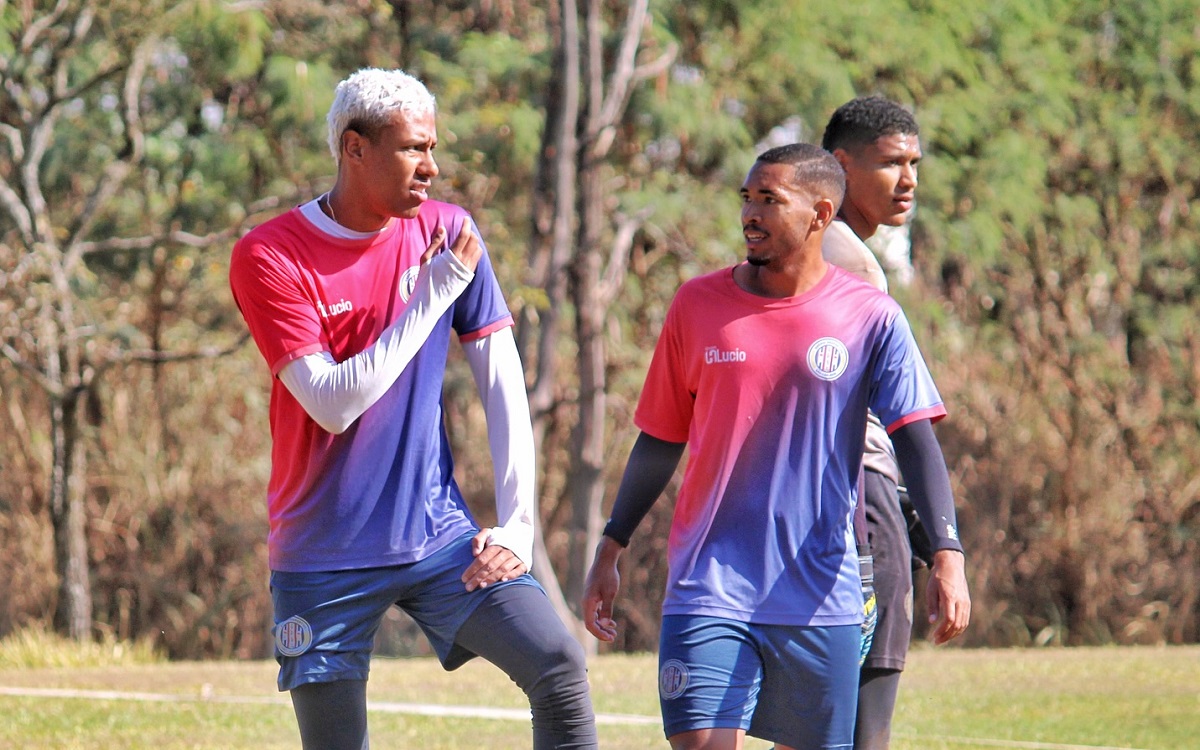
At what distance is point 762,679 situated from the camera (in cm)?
380

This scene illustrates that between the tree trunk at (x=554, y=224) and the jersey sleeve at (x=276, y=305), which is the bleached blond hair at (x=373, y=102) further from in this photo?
the tree trunk at (x=554, y=224)

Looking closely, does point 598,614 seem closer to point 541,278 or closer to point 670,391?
point 670,391

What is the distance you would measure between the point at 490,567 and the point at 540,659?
24cm

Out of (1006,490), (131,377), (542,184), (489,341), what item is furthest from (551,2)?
(489,341)

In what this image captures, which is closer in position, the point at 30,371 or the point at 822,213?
the point at 822,213

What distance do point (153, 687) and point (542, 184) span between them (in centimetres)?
623

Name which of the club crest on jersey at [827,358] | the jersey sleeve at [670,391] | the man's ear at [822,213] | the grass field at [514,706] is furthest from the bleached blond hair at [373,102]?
the grass field at [514,706]

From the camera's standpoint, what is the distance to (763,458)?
3.76 metres

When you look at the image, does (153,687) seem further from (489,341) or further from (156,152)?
(156,152)

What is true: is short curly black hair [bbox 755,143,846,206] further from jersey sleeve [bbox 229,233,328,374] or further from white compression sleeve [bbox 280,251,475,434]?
jersey sleeve [bbox 229,233,328,374]

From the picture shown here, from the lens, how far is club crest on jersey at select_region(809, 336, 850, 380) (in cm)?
378

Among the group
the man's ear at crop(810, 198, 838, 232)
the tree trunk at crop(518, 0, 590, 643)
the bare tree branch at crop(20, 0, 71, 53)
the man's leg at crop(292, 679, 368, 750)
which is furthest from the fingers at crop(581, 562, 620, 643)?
the bare tree branch at crop(20, 0, 71, 53)

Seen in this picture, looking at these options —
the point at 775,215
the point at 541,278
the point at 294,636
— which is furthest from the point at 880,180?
the point at 541,278

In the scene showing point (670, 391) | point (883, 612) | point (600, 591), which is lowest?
point (883, 612)
